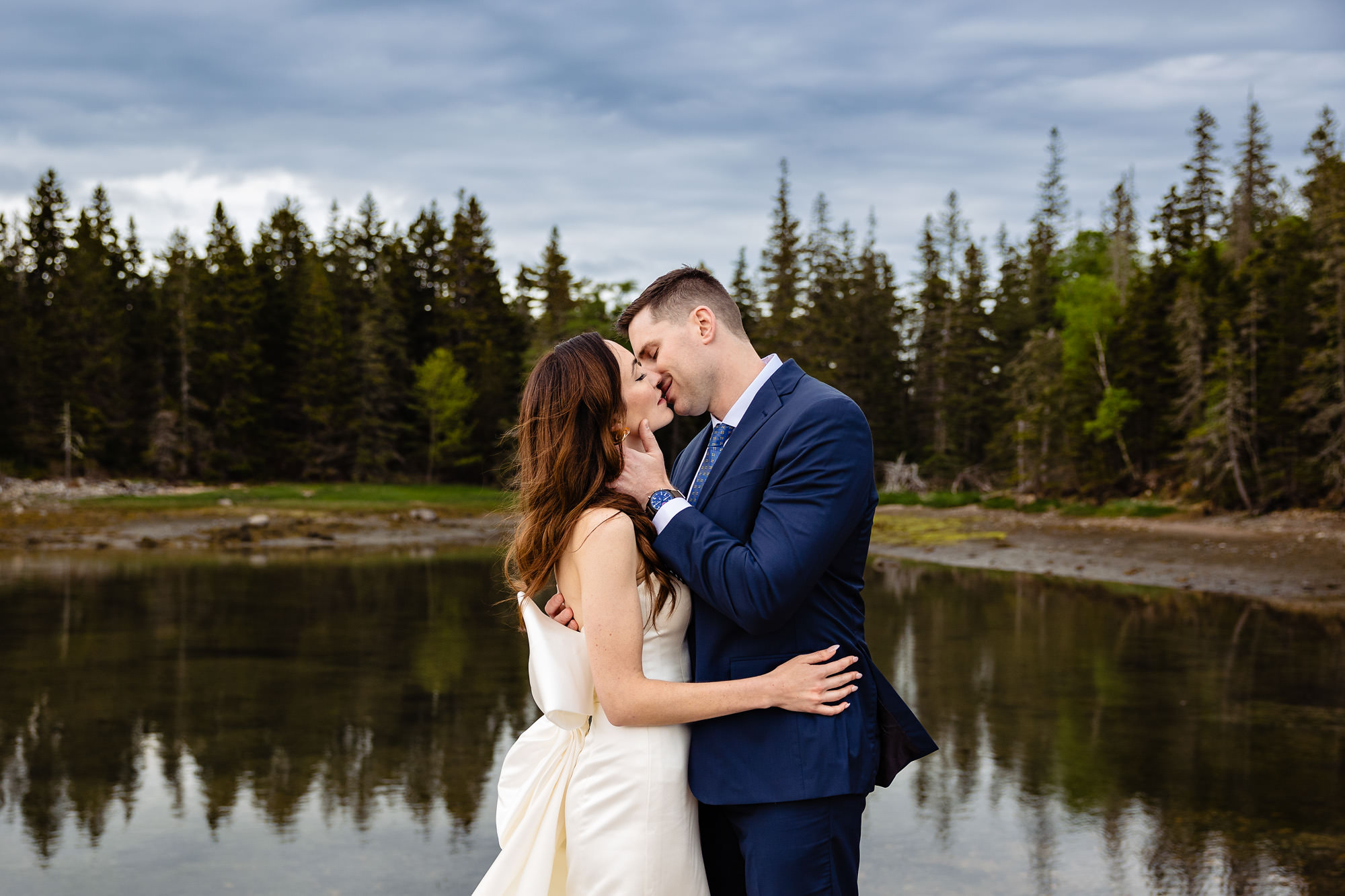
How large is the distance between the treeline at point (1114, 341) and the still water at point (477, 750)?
55.2ft

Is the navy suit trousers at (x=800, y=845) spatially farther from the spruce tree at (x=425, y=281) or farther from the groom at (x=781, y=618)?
the spruce tree at (x=425, y=281)

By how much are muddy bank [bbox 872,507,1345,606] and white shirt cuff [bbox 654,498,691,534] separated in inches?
685

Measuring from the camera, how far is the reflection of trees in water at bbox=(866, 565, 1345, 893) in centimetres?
612

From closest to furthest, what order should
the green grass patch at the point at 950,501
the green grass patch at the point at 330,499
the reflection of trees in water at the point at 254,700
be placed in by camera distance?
the reflection of trees in water at the point at 254,700 < the green grass patch at the point at 330,499 < the green grass patch at the point at 950,501

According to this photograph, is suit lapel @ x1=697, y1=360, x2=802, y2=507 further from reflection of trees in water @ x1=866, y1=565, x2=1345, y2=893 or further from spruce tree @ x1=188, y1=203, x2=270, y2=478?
spruce tree @ x1=188, y1=203, x2=270, y2=478

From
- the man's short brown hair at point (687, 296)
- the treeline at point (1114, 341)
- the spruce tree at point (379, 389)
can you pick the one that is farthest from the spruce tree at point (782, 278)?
the man's short brown hair at point (687, 296)

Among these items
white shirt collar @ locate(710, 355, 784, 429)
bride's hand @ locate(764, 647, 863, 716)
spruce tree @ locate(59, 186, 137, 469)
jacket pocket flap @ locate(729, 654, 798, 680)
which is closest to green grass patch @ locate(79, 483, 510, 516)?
spruce tree @ locate(59, 186, 137, 469)

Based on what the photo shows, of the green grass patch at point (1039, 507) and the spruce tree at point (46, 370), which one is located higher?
the spruce tree at point (46, 370)

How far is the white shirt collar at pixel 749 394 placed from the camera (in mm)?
2988

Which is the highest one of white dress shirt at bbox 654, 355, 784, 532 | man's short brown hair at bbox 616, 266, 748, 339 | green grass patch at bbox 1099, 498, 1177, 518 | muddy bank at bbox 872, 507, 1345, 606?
man's short brown hair at bbox 616, 266, 748, 339

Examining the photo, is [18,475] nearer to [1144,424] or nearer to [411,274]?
[411,274]

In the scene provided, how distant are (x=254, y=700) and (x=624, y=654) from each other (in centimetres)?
828

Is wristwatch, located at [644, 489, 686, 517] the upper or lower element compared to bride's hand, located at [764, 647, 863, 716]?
upper

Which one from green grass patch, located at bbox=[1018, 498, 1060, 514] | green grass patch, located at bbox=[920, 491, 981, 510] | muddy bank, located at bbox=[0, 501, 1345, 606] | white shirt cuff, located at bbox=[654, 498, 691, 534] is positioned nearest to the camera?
white shirt cuff, located at bbox=[654, 498, 691, 534]
